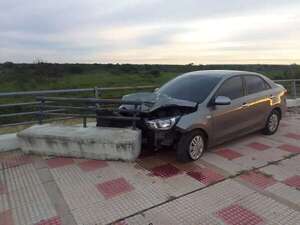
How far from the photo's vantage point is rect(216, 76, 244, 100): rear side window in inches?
208

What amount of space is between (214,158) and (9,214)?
3261 mm

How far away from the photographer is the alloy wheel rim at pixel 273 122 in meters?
6.50

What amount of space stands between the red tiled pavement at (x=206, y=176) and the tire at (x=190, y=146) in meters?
0.30

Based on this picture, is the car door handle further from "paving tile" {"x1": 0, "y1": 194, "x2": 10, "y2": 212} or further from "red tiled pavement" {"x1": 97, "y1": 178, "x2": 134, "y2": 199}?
"paving tile" {"x1": 0, "y1": 194, "x2": 10, "y2": 212}

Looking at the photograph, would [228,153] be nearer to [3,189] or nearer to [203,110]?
[203,110]

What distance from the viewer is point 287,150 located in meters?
5.62

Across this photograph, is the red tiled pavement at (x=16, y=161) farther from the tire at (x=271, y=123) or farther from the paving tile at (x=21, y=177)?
the tire at (x=271, y=123)

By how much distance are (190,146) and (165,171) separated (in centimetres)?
59

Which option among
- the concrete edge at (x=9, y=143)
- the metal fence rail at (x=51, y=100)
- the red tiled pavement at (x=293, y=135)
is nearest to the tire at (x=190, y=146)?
the metal fence rail at (x=51, y=100)

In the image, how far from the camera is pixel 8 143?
17.7 ft

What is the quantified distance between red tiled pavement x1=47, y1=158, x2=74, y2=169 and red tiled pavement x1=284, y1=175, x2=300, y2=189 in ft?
10.9

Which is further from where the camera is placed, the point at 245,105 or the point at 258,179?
the point at 245,105

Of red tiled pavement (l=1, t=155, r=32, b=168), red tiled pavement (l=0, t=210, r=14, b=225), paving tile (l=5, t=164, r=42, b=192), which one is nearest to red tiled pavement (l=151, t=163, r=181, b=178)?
paving tile (l=5, t=164, r=42, b=192)

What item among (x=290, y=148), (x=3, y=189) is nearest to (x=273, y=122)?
(x=290, y=148)
